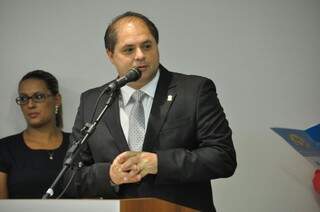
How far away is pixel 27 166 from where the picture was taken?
3146 millimetres

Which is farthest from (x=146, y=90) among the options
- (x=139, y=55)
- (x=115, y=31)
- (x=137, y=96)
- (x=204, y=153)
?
(x=204, y=153)

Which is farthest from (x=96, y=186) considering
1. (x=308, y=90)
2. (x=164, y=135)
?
(x=308, y=90)

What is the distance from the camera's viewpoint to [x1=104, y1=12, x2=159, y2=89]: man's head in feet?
7.25

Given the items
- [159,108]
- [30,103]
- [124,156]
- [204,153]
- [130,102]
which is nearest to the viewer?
[124,156]

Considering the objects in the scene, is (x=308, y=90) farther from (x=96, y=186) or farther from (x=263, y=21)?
(x=96, y=186)

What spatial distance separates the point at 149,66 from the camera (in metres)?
2.21

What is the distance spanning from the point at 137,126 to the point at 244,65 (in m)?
1.25

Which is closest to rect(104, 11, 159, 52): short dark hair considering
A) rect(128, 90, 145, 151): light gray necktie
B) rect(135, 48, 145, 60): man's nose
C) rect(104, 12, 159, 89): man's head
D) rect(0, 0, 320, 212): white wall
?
rect(104, 12, 159, 89): man's head

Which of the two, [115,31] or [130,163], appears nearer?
[130,163]

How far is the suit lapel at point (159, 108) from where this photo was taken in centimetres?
213

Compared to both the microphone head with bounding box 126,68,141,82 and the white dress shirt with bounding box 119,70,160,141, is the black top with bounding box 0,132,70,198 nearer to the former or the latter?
the white dress shirt with bounding box 119,70,160,141

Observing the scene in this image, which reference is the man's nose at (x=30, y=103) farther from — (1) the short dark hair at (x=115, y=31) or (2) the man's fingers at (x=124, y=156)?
(2) the man's fingers at (x=124, y=156)

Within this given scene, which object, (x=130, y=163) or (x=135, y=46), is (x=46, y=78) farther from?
(x=130, y=163)

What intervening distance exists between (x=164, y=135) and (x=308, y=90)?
1.37m
